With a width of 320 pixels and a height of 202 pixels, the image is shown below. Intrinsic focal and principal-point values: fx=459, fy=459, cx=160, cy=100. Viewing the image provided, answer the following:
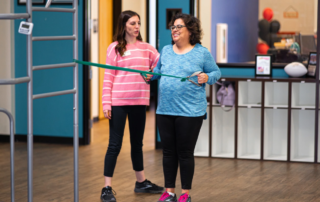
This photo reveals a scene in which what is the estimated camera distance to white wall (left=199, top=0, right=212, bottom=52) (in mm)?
5471

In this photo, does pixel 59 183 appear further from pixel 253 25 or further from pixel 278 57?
pixel 253 25

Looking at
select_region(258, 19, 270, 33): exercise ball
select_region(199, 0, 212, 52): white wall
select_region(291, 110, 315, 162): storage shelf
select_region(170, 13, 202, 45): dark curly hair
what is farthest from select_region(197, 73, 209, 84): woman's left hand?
select_region(258, 19, 270, 33): exercise ball

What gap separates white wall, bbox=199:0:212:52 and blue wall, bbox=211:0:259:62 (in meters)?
0.06

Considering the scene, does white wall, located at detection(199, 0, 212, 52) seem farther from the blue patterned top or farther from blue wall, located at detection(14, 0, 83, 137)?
the blue patterned top

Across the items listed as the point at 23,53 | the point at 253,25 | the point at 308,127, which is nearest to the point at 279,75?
the point at 308,127

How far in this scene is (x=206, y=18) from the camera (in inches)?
218

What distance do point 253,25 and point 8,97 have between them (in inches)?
134

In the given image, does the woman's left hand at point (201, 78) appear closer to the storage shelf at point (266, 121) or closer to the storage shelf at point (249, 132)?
the storage shelf at point (266, 121)

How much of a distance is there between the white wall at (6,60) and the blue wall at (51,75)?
8 cm

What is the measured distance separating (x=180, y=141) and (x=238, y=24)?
10.2ft

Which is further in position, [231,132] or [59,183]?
[231,132]

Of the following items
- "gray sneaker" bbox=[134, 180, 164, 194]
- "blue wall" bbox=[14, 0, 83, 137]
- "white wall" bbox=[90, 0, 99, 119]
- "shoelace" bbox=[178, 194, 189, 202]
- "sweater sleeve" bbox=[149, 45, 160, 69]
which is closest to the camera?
"shoelace" bbox=[178, 194, 189, 202]

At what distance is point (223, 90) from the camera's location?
16.8 ft

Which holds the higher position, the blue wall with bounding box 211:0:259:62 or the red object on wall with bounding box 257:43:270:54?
the blue wall with bounding box 211:0:259:62
